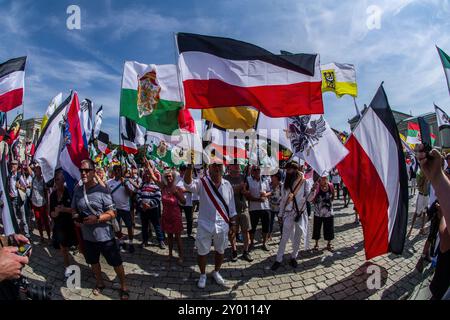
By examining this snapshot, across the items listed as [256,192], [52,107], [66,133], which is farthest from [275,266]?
[52,107]

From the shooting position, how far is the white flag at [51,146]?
4381 millimetres

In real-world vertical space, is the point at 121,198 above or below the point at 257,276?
above

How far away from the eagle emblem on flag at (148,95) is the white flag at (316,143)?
317 cm

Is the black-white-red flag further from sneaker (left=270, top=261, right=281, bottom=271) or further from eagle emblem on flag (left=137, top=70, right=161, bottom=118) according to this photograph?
eagle emblem on flag (left=137, top=70, right=161, bottom=118)

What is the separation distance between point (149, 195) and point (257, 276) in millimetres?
3441

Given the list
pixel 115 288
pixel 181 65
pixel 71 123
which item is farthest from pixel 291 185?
pixel 71 123

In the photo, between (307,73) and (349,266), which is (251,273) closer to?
(349,266)

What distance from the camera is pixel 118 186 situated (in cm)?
625

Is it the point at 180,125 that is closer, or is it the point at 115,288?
the point at 115,288

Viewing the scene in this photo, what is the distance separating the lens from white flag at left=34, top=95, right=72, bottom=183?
14.4ft

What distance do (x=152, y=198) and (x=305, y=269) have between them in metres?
4.14

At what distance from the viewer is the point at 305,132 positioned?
4695mm

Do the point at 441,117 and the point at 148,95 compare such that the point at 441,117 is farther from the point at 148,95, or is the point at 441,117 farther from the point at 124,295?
the point at 124,295
